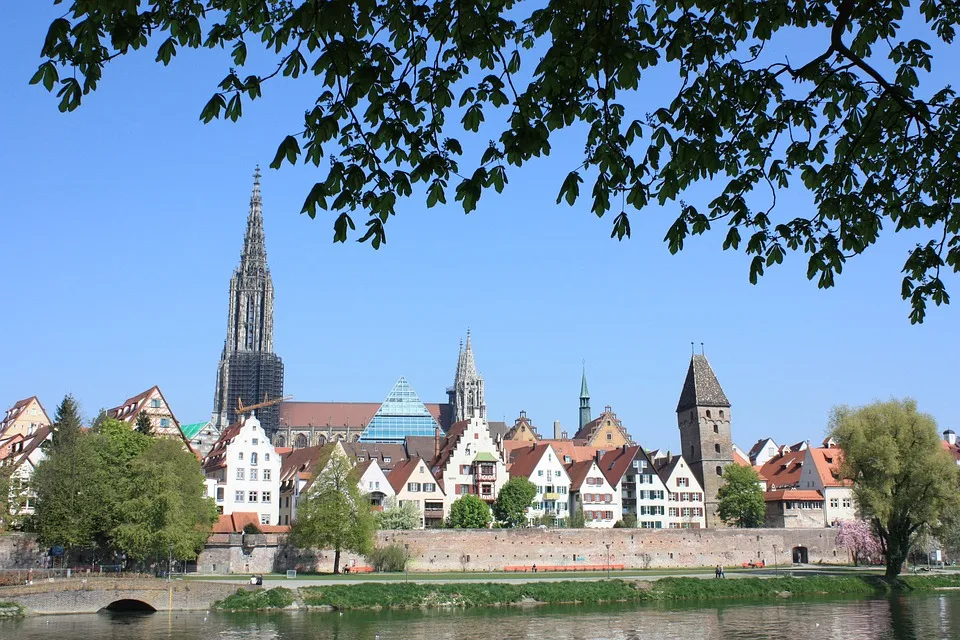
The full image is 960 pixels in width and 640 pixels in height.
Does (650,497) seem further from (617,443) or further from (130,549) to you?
A: (130,549)

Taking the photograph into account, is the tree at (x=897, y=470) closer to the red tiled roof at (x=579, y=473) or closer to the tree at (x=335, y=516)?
the red tiled roof at (x=579, y=473)

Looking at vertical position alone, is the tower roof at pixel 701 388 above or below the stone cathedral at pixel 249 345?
below

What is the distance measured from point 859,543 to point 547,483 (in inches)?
936

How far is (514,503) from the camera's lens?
242 feet

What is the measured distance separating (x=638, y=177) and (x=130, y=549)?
5044 centimetres

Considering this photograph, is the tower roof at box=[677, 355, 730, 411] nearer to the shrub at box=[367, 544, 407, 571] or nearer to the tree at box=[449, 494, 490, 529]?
the tree at box=[449, 494, 490, 529]

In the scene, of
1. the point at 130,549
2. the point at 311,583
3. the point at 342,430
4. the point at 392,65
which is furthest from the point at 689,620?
the point at 342,430

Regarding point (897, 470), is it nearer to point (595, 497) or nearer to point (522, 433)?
point (595, 497)

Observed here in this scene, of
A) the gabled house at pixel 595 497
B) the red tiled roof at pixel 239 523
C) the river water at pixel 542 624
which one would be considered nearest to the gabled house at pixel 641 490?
the gabled house at pixel 595 497

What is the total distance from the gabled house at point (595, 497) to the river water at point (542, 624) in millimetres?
27813

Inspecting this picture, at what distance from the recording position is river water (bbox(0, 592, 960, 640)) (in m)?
38.0

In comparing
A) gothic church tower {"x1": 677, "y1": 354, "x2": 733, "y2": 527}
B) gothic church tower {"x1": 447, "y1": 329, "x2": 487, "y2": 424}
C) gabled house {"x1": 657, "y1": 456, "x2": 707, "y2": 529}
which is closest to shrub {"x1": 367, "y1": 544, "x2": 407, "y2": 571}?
gabled house {"x1": 657, "y1": 456, "x2": 707, "y2": 529}

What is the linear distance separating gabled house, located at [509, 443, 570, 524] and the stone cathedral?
286ft

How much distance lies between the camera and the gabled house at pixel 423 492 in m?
75.3
